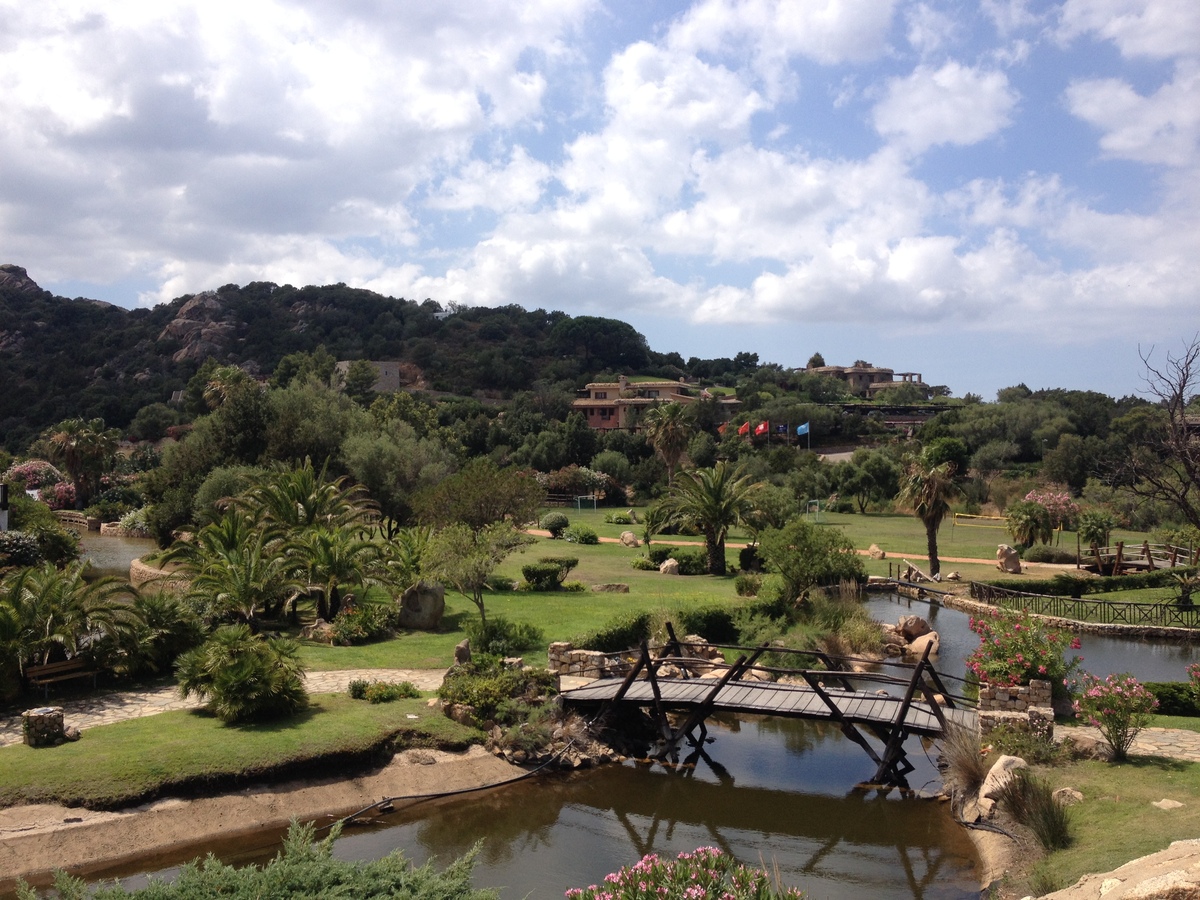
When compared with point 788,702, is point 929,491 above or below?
above

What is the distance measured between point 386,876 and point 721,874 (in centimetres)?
292

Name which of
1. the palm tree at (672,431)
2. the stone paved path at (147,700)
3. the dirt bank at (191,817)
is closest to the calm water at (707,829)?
the dirt bank at (191,817)

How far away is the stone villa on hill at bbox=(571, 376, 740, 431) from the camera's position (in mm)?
96062

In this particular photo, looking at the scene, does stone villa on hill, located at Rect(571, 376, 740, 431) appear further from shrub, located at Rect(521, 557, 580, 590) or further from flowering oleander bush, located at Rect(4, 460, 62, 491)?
shrub, located at Rect(521, 557, 580, 590)

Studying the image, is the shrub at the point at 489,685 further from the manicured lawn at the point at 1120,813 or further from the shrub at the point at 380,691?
the manicured lawn at the point at 1120,813

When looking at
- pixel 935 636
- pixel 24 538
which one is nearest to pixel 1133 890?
pixel 935 636

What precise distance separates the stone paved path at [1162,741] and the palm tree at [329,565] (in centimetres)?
1714

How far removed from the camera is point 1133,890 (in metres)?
7.03

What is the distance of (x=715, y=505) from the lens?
3603cm

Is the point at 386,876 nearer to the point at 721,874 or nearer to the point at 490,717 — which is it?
the point at 721,874

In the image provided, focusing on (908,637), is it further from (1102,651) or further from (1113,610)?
(1113,610)

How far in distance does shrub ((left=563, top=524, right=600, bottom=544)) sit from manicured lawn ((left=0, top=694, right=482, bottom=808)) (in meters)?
26.7

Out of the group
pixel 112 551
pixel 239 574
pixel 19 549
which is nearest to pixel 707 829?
pixel 239 574

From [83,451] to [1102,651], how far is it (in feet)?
206
